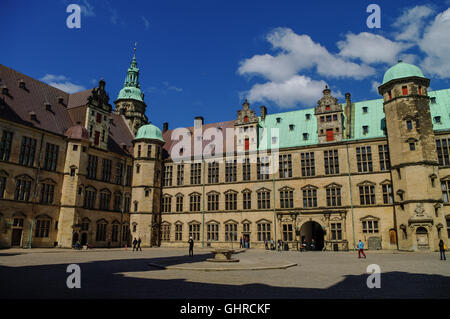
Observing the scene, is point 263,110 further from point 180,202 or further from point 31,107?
point 31,107

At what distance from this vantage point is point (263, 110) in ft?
168

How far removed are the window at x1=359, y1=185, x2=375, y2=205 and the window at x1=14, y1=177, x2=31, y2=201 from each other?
3860 centimetres

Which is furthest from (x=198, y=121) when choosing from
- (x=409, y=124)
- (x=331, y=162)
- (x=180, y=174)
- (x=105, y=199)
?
(x=409, y=124)

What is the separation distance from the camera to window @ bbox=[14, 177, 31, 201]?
35625 millimetres

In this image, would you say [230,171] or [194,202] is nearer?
[230,171]

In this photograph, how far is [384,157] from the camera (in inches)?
1565

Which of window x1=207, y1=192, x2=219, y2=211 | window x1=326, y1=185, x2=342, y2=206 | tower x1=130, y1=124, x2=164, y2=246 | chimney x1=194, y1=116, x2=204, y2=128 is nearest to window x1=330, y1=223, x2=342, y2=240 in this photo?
window x1=326, y1=185, x2=342, y2=206

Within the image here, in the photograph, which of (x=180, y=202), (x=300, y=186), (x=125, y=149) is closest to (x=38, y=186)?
(x=125, y=149)

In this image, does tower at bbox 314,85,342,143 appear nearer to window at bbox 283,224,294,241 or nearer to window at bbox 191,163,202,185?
window at bbox 283,224,294,241

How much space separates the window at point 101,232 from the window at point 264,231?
69.6ft

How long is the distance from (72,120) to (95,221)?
46.2 feet

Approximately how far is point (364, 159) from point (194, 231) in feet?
84.1

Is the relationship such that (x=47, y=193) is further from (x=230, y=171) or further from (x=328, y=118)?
(x=328, y=118)

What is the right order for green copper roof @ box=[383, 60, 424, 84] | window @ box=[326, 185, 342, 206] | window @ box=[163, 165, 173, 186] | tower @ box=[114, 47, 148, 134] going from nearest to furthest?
green copper roof @ box=[383, 60, 424, 84], window @ box=[326, 185, 342, 206], window @ box=[163, 165, 173, 186], tower @ box=[114, 47, 148, 134]
